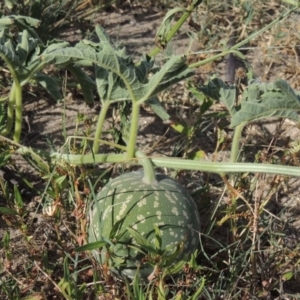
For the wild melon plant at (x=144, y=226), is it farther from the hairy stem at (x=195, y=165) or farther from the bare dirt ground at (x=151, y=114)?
the bare dirt ground at (x=151, y=114)

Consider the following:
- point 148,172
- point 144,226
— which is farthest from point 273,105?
point 144,226

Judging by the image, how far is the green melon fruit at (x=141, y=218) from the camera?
1.85 m

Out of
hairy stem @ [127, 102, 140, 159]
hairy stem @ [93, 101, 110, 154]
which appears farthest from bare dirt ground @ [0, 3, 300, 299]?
hairy stem @ [127, 102, 140, 159]

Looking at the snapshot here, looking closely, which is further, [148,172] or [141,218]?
[148,172]

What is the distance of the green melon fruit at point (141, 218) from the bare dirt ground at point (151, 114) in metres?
0.22

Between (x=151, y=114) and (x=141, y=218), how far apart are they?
100 centimetres

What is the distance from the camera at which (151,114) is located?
2.79 m

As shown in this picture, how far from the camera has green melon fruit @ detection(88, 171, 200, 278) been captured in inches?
72.7

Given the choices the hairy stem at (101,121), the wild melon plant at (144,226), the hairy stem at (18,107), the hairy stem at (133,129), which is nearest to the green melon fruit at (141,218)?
the wild melon plant at (144,226)

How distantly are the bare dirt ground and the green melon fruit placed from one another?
0.22 metres

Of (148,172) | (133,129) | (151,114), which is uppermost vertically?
(133,129)

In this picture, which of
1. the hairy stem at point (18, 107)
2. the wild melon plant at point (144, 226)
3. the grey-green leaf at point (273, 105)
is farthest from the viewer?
the hairy stem at point (18, 107)

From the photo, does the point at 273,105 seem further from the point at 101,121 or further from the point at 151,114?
the point at 151,114

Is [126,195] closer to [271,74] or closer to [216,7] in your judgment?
[271,74]
